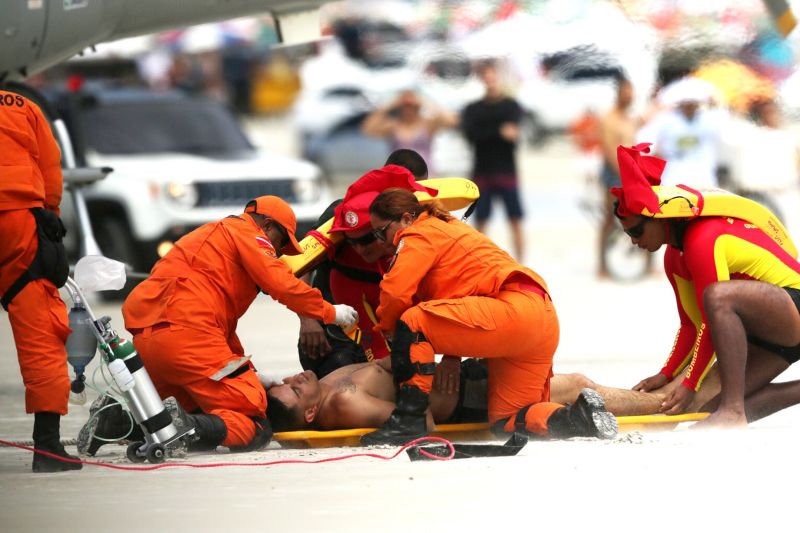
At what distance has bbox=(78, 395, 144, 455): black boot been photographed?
7.52 metres

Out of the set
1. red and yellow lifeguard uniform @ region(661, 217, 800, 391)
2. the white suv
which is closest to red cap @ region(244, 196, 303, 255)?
red and yellow lifeguard uniform @ region(661, 217, 800, 391)

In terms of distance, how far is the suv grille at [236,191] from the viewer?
16.5m

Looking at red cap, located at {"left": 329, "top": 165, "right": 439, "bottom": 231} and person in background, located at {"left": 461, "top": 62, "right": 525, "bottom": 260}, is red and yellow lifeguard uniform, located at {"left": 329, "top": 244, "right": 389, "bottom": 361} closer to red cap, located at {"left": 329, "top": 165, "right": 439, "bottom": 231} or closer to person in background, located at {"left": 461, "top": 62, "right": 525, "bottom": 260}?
red cap, located at {"left": 329, "top": 165, "right": 439, "bottom": 231}

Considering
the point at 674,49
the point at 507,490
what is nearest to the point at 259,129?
the point at 674,49

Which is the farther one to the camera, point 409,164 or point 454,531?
point 409,164

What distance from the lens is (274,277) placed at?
751cm

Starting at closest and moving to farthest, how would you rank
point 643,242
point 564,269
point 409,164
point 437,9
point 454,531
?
point 454,531 < point 643,242 < point 409,164 < point 564,269 < point 437,9

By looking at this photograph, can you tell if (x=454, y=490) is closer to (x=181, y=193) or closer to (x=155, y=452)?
(x=155, y=452)

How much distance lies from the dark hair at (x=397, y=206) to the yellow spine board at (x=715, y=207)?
3.26 feet

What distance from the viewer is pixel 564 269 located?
62.0 feet

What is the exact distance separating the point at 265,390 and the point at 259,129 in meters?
22.9

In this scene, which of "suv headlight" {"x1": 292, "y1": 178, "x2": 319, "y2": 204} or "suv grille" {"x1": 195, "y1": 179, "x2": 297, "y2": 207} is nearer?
"suv grille" {"x1": 195, "y1": 179, "x2": 297, "y2": 207}

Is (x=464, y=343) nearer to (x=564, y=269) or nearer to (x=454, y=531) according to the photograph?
(x=454, y=531)

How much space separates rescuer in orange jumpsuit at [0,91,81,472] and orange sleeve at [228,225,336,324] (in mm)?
Answer: 847
